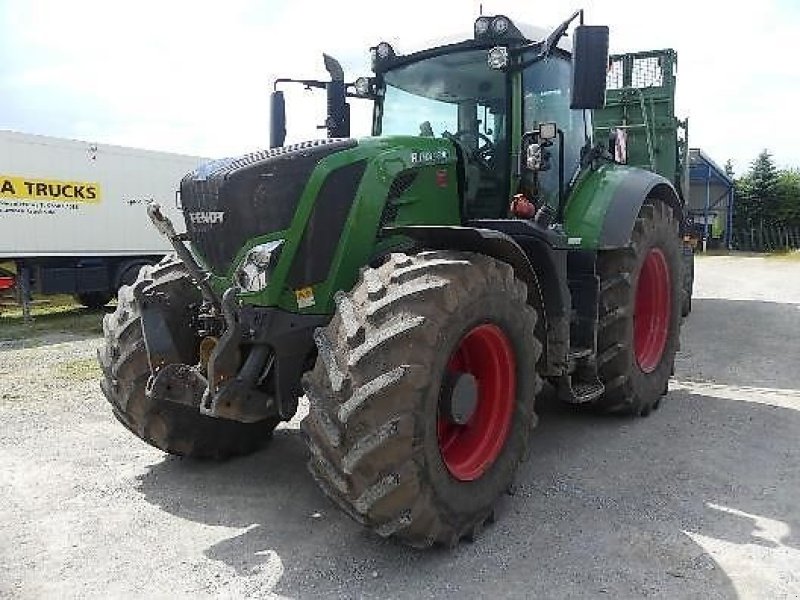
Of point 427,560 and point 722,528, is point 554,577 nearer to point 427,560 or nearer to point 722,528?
point 427,560

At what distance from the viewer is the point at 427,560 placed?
11.2 ft

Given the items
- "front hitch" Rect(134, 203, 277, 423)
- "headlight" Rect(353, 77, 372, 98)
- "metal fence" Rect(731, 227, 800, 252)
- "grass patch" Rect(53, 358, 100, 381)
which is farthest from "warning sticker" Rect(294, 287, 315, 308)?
"metal fence" Rect(731, 227, 800, 252)

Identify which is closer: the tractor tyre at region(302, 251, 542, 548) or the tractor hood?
the tractor tyre at region(302, 251, 542, 548)

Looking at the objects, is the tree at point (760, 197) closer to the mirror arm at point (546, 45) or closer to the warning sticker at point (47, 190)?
the warning sticker at point (47, 190)

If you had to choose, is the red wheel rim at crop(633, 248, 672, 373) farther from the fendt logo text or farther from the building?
the building

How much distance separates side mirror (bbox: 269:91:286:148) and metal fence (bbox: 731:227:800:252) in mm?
36579

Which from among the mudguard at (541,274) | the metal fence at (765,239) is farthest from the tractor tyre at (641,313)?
the metal fence at (765,239)

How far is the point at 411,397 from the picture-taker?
318 cm

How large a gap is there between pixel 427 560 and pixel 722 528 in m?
1.50

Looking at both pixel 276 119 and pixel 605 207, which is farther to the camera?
pixel 276 119

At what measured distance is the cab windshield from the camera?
4.91 meters

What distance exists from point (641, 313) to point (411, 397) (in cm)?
354

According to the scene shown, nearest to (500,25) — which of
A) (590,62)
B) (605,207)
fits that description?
(590,62)

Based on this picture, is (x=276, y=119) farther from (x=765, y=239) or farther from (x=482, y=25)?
(x=765, y=239)
